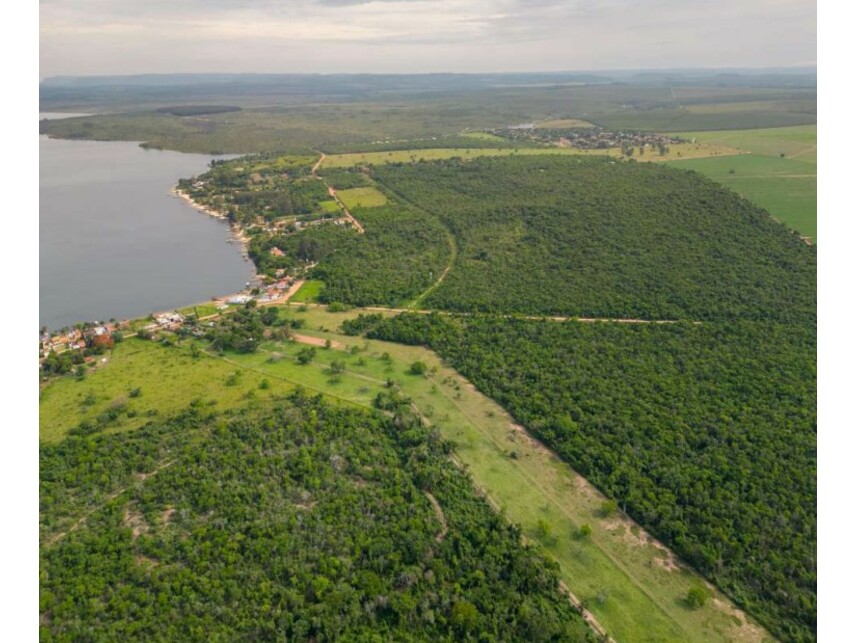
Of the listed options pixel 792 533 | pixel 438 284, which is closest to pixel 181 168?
pixel 438 284

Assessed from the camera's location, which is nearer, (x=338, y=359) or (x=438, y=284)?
(x=338, y=359)

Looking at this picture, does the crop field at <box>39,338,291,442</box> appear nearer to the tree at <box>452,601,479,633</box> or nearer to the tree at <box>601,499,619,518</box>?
the tree at <box>452,601,479,633</box>

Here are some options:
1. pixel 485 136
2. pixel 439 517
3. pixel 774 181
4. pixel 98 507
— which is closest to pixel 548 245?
pixel 439 517

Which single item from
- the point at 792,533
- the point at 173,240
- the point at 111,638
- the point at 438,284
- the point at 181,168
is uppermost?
the point at 181,168

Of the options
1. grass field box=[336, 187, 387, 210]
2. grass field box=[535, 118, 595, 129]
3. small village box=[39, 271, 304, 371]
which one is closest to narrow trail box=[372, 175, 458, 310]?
grass field box=[336, 187, 387, 210]

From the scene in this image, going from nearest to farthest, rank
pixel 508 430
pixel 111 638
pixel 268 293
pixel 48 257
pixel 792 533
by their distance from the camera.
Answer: pixel 111 638
pixel 792 533
pixel 508 430
pixel 268 293
pixel 48 257

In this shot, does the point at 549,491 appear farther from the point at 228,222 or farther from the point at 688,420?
the point at 228,222

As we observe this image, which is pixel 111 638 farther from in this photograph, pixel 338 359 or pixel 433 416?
pixel 338 359
